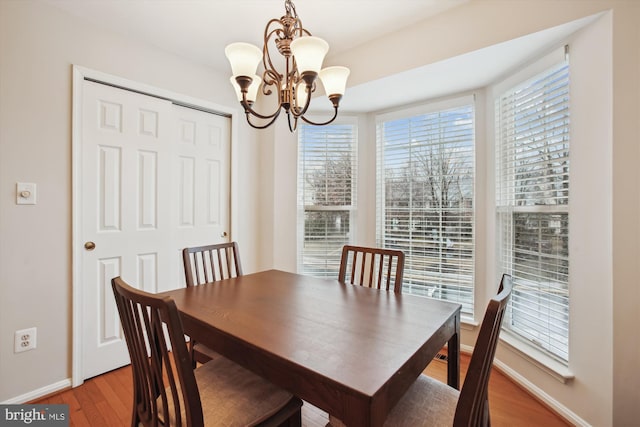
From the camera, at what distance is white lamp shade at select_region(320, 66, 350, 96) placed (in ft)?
4.81

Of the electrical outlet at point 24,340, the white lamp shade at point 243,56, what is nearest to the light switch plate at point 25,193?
the electrical outlet at point 24,340

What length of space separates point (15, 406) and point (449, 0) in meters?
3.56

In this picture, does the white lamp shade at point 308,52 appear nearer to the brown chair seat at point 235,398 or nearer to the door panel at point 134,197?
the brown chair seat at point 235,398

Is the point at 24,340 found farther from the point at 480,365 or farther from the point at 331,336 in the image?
the point at 480,365

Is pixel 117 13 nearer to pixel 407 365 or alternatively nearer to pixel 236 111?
pixel 236 111

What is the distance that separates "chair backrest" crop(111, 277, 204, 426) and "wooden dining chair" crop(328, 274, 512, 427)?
21.3 inches

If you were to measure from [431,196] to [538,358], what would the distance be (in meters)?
1.36

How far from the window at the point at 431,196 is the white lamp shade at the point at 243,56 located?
5.79 ft

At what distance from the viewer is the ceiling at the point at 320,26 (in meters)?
1.83

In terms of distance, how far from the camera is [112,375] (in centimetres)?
207

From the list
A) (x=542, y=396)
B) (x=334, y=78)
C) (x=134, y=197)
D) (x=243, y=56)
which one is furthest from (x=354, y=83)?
(x=542, y=396)

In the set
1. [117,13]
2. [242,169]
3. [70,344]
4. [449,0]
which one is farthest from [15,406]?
[449,0]

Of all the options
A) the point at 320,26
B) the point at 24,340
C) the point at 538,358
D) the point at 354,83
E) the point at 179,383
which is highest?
the point at 320,26

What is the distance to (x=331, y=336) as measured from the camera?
1057mm
